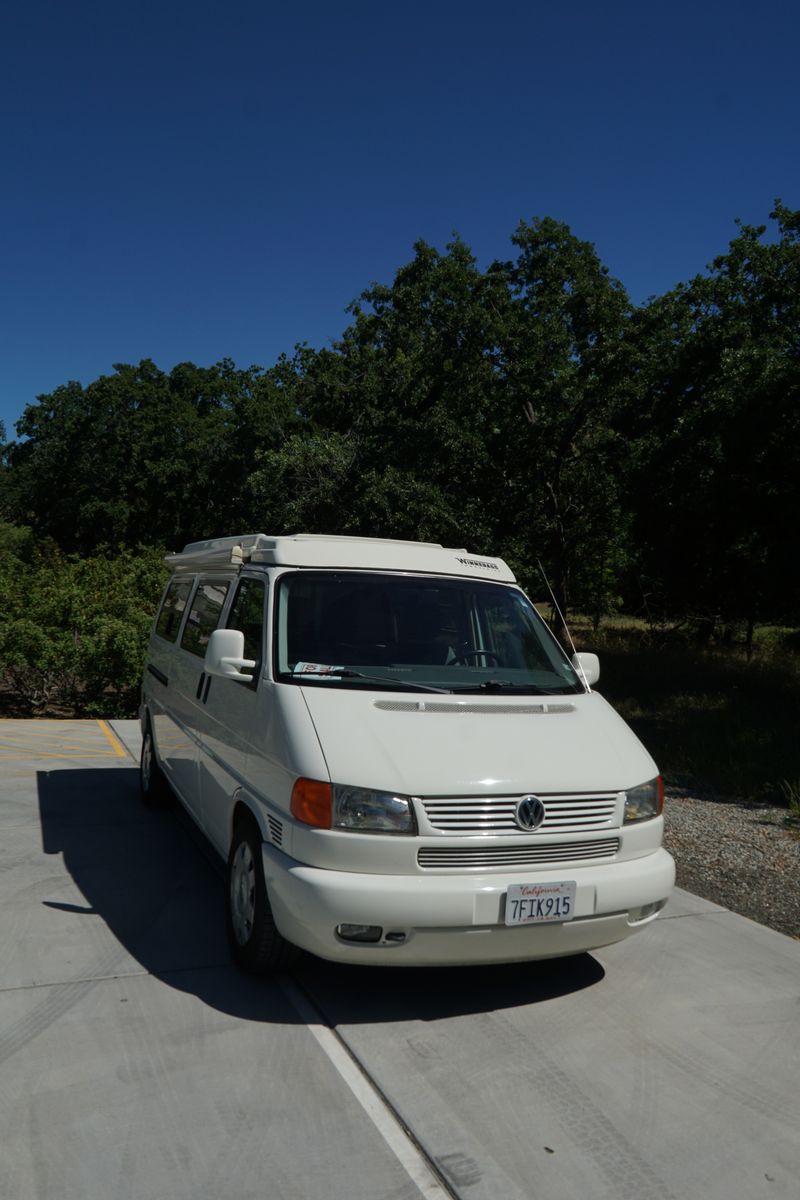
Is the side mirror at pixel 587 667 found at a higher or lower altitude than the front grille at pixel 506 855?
higher

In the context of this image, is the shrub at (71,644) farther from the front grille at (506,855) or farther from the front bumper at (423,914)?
the front grille at (506,855)

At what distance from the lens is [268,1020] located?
402cm

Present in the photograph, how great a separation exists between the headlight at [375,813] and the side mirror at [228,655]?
43.2 inches

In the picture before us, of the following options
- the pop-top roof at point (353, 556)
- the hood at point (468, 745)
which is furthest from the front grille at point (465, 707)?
the pop-top roof at point (353, 556)

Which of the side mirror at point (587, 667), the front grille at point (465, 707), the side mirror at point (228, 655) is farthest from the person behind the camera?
the side mirror at point (587, 667)

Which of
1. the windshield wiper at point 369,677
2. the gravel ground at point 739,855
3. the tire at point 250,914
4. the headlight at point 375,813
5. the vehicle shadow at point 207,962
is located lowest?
the gravel ground at point 739,855

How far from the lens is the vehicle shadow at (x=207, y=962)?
423cm

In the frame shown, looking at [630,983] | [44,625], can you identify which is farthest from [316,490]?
[630,983]

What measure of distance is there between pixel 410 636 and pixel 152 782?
3354mm

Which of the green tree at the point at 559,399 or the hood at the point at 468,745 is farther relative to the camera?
the green tree at the point at 559,399

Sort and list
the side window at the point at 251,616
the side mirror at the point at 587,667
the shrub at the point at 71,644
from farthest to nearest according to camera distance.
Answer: the shrub at the point at 71,644 → the side mirror at the point at 587,667 → the side window at the point at 251,616

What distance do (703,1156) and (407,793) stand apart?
1.58 metres

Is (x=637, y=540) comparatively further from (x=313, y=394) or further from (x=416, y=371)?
(x=313, y=394)

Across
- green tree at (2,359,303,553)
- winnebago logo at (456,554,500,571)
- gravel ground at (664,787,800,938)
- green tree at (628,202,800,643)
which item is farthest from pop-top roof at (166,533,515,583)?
green tree at (2,359,303,553)
